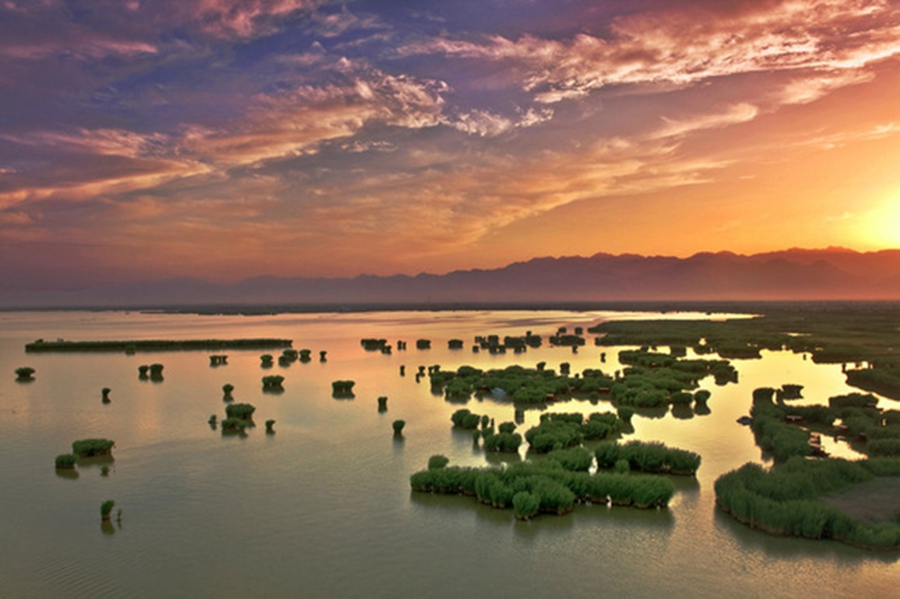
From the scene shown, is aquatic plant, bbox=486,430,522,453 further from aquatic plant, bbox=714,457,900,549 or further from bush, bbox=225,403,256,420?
bush, bbox=225,403,256,420

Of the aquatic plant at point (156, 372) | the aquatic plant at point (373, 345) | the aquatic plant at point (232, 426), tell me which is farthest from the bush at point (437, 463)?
the aquatic plant at point (373, 345)

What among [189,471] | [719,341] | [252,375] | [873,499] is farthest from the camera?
[719,341]

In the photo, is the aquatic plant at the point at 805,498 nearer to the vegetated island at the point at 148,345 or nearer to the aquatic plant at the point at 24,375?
the aquatic plant at the point at 24,375

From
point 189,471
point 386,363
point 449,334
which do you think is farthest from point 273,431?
point 449,334

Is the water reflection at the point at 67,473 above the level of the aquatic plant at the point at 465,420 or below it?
below

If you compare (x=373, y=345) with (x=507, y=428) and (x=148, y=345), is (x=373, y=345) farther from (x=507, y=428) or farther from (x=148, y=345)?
(x=507, y=428)

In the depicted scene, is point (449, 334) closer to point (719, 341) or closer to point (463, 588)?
point (719, 341)

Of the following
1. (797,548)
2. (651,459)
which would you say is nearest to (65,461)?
(651,459)
